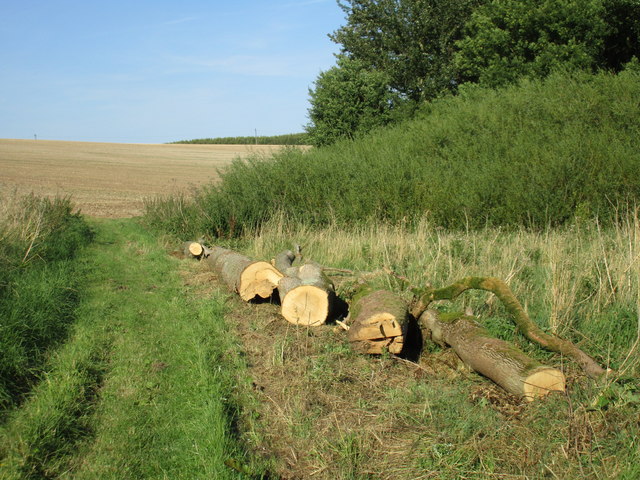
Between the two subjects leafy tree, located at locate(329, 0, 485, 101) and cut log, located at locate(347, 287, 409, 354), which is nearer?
cut log, located at locate(347, 287, 409, 354)

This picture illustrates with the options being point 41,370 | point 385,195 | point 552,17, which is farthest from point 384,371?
point 552,17

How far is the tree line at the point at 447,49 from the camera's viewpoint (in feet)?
64.7

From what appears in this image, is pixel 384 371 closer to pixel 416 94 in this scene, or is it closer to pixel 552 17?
pixel 552 17

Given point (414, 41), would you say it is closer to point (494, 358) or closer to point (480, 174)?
point (480, 174)

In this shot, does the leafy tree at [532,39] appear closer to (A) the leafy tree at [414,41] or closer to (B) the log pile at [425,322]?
(A) the leafy tree at [414,41]

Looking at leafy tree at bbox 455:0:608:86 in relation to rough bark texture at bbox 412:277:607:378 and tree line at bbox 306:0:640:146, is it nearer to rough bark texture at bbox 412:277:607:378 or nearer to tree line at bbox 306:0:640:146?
tree line at bbox 306:0:640:146

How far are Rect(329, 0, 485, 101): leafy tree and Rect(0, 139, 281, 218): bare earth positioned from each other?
25.5 feet

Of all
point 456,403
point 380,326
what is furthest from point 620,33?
point 456,403

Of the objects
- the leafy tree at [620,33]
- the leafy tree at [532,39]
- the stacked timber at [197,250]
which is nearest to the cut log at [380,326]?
the stacked timber at [197,250]

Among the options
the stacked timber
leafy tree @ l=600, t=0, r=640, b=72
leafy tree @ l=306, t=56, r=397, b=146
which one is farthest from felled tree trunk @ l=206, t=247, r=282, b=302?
leafy tree @ l=600, t=0, r=640, b=72

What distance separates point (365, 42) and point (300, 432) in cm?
2654

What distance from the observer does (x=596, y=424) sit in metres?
3.64

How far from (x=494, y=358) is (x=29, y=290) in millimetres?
5808

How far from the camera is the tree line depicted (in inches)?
776
